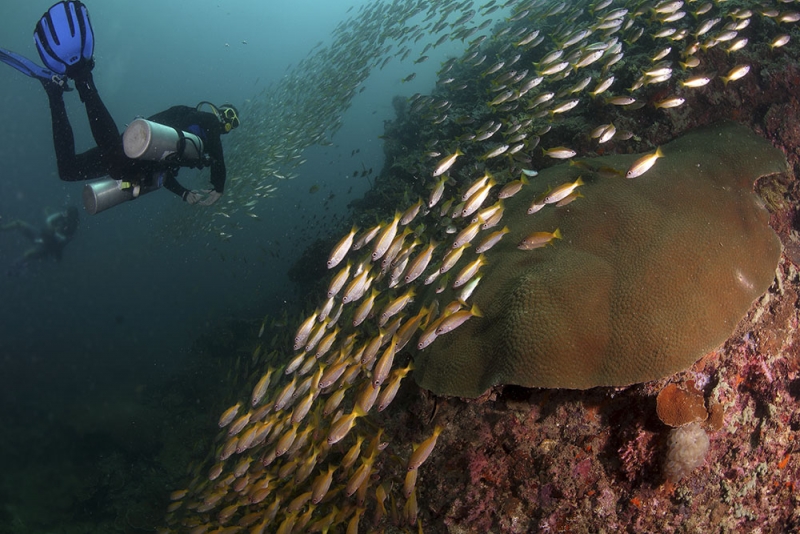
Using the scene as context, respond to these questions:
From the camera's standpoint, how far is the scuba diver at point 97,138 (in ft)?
22.1

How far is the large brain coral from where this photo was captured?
323 centimetres

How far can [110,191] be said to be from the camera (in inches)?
294

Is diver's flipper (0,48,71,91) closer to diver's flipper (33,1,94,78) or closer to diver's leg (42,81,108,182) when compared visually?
diver's leg (42,81,108,182)

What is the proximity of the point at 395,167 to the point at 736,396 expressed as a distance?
10215 mm

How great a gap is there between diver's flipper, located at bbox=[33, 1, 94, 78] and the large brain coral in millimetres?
8081

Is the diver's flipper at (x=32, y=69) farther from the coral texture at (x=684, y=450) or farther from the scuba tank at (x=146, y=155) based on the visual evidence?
the coral texture at (x=684, y=450)

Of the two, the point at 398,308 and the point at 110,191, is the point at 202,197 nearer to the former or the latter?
the point at 110,191

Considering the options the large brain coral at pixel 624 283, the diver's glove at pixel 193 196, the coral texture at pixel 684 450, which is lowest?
the coral texture at pixel 684 450

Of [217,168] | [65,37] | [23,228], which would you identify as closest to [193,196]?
[217,168]

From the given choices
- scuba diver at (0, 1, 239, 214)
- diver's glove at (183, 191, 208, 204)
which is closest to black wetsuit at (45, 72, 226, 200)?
scuba diver at (0, 1, 239, 214)

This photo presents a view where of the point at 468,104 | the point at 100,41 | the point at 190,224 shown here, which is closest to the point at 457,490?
the point at 468,104

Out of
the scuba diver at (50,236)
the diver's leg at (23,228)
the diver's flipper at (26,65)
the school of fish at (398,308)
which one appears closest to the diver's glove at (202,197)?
the diver's flipper at (26,65)

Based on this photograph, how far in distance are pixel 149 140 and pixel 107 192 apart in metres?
1.78

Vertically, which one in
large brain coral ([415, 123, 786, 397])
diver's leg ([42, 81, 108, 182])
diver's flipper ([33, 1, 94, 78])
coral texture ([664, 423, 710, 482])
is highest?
diver's flipper ([33, 1, 94, 78])
